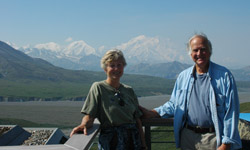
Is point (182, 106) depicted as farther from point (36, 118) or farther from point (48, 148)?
point (36, 118)

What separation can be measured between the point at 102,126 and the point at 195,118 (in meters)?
1.11

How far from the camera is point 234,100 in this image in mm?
3139

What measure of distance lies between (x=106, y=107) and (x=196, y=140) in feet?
3.70

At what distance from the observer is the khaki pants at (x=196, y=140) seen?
3.27m

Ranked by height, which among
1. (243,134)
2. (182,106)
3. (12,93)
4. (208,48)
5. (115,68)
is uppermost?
(208,48)

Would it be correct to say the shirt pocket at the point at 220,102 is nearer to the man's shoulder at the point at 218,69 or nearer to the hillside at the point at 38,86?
the man's shoulder at the point at 218,69

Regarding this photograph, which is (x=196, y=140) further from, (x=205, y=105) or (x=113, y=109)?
(x=113, y=109)

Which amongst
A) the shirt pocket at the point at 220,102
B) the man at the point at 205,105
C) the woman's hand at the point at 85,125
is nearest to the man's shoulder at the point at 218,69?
the man at the point at 205,105

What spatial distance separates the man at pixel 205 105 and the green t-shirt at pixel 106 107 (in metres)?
0.65

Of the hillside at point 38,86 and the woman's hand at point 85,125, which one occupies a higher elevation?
the woman's hand at point 85,125

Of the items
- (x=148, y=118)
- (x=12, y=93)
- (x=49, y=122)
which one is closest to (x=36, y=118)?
(x=49, y=122)

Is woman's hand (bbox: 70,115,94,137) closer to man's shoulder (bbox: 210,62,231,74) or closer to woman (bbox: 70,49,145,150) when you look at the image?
woman (bbox: 70,49,145,150)

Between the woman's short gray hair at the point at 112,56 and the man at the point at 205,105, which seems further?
the woman's short gray hair at the point at 112,56

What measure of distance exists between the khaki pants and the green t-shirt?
677mm
